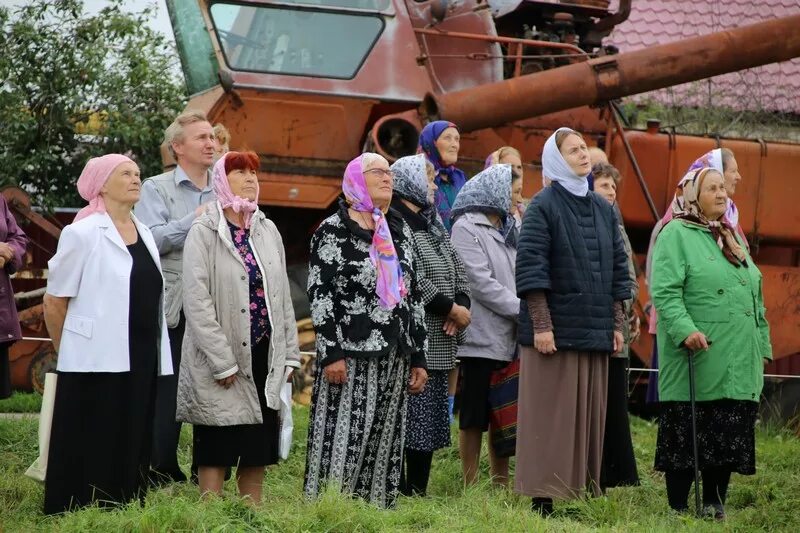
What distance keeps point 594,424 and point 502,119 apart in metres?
3.33

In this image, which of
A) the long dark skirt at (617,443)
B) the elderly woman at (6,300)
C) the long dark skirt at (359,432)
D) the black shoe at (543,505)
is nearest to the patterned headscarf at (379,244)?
the long dark skirt at (359,432)

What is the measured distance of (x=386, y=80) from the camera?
980cm

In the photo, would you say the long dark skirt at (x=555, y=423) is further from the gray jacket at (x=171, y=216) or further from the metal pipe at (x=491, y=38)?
the metal pipe at (x=491, y=38)

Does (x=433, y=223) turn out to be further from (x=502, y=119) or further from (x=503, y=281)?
(x=502, y=119)

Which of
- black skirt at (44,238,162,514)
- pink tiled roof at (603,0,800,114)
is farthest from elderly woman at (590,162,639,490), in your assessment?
pink tiled roof at (603,0,800,114)

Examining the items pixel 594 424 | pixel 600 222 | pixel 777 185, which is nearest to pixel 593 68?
pixel 777 185

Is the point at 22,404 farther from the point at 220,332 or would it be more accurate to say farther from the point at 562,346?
the point at 562,346

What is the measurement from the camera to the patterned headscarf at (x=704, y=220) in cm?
744

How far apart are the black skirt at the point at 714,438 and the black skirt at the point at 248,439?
2106mm

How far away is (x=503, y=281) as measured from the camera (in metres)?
7.91

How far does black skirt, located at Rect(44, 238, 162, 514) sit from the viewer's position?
Answer: 6.26 meters

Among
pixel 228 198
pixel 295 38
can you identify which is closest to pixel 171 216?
pixel 228 198

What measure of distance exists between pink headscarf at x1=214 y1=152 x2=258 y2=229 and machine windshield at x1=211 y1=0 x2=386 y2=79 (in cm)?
318

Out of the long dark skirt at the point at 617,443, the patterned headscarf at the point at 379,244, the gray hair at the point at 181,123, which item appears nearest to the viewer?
the patterned headscarf at the point at 379,244
